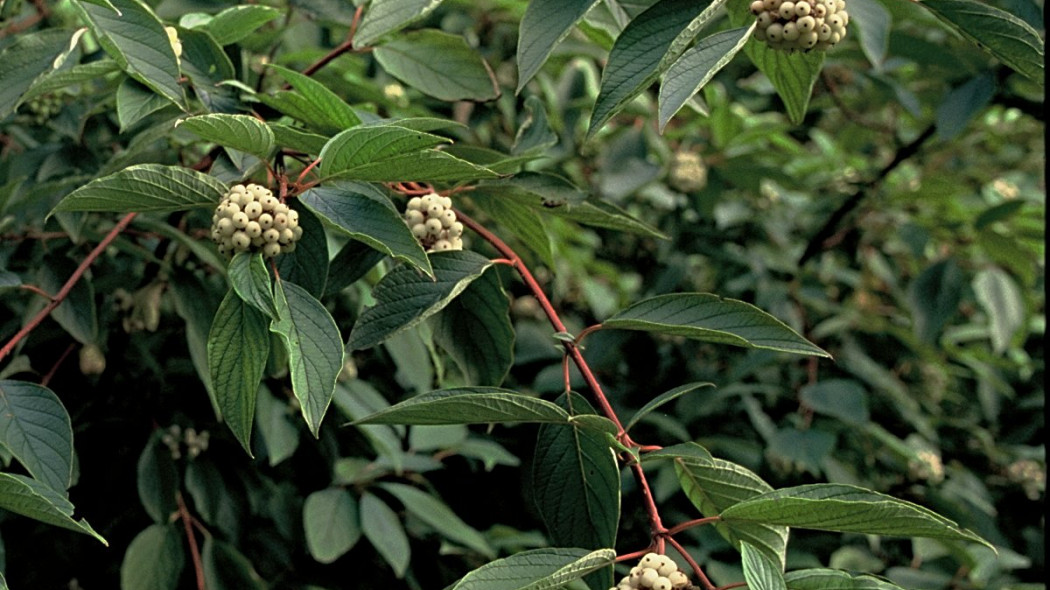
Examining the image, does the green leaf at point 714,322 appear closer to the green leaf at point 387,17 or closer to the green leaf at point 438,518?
the green leaf at point 387,17

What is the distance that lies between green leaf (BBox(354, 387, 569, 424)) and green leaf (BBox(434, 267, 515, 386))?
0.19 meters

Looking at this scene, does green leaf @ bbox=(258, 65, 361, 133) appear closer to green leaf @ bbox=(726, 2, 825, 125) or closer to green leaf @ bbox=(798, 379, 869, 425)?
green leaf @ bbox=(726, 2, 825, 125)

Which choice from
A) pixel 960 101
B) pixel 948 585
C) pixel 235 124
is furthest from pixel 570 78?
pixel 235 124

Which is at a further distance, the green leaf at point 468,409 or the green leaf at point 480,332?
the green leaf at point 480,332

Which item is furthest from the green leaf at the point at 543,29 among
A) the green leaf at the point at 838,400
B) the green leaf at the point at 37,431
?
the green leaf at the point at 838,400

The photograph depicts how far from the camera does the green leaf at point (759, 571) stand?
78cm

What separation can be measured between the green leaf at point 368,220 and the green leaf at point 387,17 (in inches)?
5.2

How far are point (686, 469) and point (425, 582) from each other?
0.79 m

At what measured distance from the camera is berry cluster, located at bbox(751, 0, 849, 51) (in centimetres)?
92

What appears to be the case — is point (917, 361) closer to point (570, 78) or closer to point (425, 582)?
point (570, 78)

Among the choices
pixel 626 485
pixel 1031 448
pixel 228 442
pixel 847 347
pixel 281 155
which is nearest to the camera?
pixel 281 155

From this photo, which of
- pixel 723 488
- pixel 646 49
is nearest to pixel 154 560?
pixel 723 488

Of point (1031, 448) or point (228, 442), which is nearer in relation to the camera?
point (228, 442)

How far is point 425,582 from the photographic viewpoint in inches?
63.8
